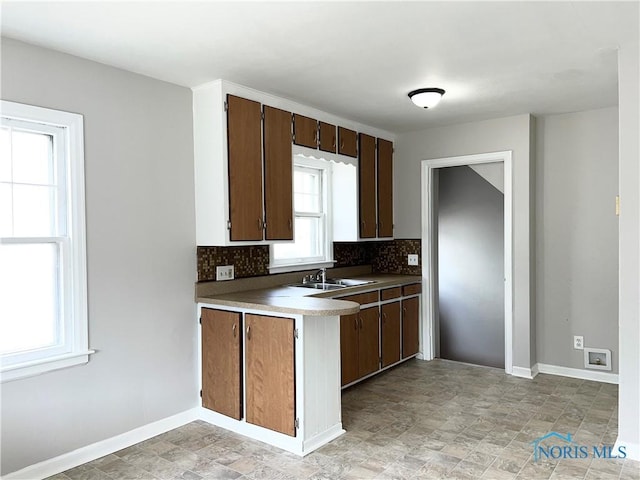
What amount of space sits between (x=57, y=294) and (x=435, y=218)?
142 inches

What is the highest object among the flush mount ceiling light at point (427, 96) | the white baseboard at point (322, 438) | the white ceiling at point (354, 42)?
the white ceiling at point (354, 42)

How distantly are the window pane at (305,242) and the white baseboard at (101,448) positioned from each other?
1598 millimetres

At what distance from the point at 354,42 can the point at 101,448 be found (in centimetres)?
278

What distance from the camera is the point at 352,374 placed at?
400 centimetres

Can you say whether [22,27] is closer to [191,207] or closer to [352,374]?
[191,207]

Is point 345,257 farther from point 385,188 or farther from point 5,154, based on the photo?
point 5,154

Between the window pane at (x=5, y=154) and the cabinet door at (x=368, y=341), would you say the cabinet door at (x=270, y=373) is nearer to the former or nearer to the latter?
the cabinet door at (x=368, y=341)

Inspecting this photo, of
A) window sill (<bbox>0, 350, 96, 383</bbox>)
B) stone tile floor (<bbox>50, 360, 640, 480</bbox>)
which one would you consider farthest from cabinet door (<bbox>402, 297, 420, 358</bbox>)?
window sill (<bbox>0, 350, 96, 383</bbox>)

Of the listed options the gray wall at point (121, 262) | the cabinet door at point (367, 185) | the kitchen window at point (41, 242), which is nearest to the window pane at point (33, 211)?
the kitchen window at point (41, 242)

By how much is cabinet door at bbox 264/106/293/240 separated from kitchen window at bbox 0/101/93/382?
1.28 metres

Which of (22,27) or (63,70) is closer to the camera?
(22,27)

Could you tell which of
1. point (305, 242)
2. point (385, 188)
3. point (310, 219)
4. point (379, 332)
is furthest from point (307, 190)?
point (379, 332)

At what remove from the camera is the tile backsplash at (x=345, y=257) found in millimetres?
3646

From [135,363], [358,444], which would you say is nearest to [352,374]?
[358,444]
